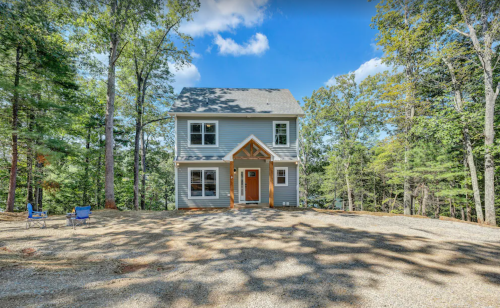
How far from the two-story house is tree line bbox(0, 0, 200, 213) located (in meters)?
3.96

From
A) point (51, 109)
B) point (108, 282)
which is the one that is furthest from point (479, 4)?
point (51, 109)

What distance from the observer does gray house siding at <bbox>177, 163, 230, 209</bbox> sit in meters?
10.6

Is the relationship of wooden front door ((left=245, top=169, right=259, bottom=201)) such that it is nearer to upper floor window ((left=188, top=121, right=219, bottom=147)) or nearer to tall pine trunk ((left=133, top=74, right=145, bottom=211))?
upper floor window ((left=188, top=121, right=219, bottom=147))

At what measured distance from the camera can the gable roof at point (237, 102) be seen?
11062mm

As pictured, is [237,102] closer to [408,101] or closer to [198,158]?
[198,158]

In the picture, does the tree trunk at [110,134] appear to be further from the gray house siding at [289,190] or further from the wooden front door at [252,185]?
→ the gray house siding at [289,190]

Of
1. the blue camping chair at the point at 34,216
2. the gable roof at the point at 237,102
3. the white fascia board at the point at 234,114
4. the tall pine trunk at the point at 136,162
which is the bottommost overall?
the blue camping chair at the point at 34,216

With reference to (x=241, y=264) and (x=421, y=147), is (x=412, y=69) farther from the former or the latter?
(x=241, y=264)

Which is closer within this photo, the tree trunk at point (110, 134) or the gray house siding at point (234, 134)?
the tree trunk at point (110, 134)

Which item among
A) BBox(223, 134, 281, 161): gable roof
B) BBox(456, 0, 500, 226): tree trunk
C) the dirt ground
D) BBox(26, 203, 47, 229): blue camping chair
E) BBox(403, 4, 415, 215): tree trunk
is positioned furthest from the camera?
BBox(403, 4, 415, 215): tree trunk

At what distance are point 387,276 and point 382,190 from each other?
21.7 m

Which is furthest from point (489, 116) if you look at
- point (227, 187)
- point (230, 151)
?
point (227, 187)

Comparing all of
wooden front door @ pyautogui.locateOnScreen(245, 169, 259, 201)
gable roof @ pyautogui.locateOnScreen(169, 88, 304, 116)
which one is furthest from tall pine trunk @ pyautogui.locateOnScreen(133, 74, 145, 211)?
wooden front door @ pyautogui.locateOnScreen(245, 169, 259, 201)

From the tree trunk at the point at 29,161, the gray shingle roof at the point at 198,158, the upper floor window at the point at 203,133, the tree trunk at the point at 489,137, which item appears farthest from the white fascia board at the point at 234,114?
the tree trunk at the point at 489,137
